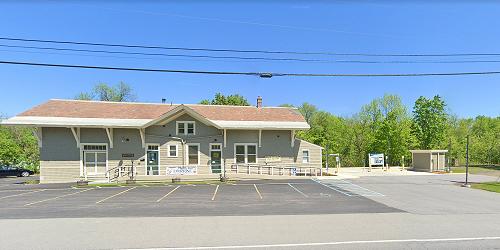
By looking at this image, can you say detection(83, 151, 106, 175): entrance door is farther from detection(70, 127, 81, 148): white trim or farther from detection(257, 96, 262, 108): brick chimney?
detection(257, 96, 262, 108): brick chimney

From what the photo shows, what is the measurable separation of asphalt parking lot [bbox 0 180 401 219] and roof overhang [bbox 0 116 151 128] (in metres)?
7.77

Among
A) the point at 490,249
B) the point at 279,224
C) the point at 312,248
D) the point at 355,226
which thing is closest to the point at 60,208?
the point at 279,224

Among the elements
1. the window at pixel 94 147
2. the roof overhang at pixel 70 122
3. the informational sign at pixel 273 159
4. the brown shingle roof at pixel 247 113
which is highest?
→ the brown shingle roof at pixel 247 113

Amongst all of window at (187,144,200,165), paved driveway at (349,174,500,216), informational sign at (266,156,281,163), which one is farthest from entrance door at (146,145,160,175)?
paved driveway at (349,174,500,216)

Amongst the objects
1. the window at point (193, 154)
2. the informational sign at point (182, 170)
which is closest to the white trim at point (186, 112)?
the window at point (193, 154)

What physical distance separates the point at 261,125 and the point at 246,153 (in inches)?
120

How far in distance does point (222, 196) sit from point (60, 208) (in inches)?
296

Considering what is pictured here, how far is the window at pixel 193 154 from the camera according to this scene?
26.2 meters

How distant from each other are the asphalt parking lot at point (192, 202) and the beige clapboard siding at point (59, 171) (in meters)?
7.41

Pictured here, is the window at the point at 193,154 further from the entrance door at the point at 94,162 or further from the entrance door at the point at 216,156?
the entrance door at the point at 94,162

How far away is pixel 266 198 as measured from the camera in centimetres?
1519

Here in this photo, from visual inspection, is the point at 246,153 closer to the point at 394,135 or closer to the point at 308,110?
the point at 394,135

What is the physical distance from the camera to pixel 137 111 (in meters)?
27.6

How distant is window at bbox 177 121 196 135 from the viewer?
26.2m
